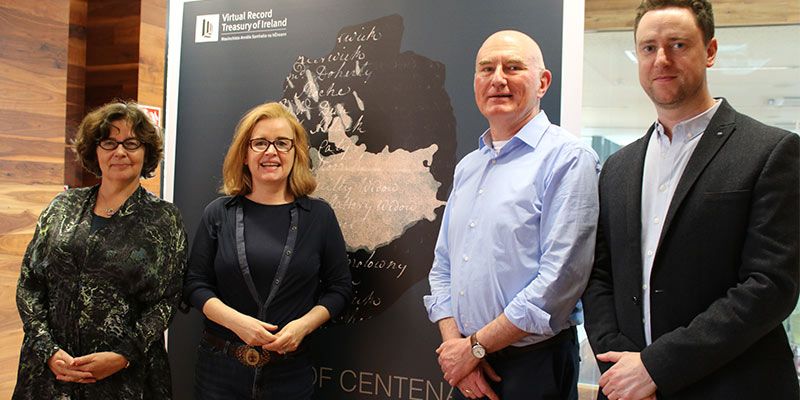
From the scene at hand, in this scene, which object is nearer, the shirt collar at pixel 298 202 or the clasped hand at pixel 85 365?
the clasped hand at pixel 85 365

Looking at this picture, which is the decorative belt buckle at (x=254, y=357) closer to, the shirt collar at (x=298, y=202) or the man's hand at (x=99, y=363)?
the man's hand at (x=99, y=363)

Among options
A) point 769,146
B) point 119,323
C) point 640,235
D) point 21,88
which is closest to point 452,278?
point 640,235

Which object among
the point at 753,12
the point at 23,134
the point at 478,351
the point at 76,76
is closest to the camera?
the point at 478,351

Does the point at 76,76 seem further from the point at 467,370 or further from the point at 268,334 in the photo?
the point at 467,370

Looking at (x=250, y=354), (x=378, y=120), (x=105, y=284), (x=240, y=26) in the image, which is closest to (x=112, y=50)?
(x=240, y=26)

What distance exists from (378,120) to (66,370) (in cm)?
156

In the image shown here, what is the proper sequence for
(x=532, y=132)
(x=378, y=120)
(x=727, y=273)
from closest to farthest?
(x=727, y=273) < (x=532, y=132) < (x=378, y=120)

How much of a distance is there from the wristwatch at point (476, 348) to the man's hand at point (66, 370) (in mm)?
1406

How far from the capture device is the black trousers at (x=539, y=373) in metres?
2.09

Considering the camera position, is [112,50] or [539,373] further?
[112,50]

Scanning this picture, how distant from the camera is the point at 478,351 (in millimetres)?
2098

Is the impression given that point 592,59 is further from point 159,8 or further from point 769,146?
point 159,8

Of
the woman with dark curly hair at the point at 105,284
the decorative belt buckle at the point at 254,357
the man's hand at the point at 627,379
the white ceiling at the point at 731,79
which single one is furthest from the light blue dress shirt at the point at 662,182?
the woman with dark curly hair at the point at 105,284

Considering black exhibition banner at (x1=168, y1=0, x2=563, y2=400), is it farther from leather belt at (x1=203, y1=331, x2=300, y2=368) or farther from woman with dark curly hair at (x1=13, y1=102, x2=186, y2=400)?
woman with dark curly hair at (x1=13, y1=102, x2=186, y2=400)
